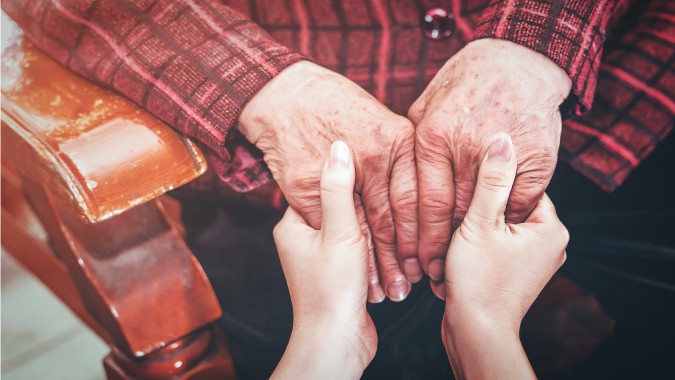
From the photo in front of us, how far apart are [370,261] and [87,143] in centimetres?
33

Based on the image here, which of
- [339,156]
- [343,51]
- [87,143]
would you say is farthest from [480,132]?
[87,143]

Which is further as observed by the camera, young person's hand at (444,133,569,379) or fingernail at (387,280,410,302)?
fingernail at (387,280,410,302)

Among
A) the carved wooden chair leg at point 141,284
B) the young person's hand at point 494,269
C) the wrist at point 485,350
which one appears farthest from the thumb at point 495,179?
the carved wooden chair leg at point 141,284

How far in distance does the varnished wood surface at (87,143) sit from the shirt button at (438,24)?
37cm

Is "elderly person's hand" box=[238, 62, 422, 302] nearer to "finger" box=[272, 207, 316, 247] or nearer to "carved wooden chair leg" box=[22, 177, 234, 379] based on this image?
"finger" box=[272, 207, 316, 247]

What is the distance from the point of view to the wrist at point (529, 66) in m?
0.51

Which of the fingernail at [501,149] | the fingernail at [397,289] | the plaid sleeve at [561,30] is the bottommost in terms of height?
the fingernail at [397,289]

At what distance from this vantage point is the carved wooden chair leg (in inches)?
21.9

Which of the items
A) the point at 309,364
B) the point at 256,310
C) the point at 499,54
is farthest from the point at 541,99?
the point at 256,310

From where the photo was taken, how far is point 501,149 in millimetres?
448


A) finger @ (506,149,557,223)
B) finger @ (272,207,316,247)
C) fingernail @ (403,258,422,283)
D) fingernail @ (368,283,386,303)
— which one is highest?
finger @ (506,149,557,223)

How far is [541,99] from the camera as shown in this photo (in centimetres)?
51

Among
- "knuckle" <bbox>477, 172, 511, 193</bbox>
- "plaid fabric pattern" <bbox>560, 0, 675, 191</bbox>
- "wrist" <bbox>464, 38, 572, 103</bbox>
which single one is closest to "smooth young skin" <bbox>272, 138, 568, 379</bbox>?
"knuckle" <bbox>477, 172, 511, 193</bbox>

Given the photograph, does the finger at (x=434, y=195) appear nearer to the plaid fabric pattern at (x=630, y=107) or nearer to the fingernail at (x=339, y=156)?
the fingernail at (x=339, y=156)
